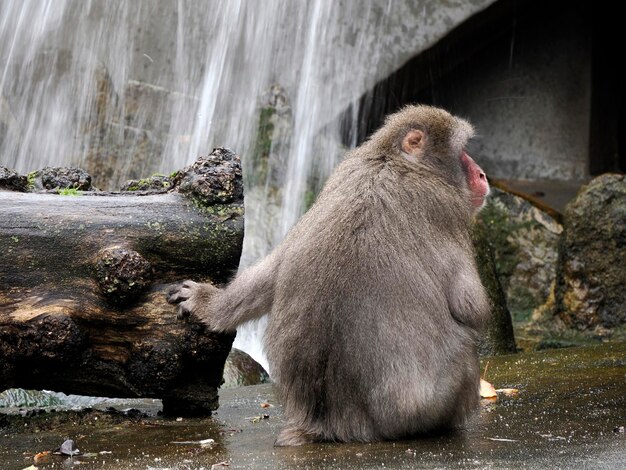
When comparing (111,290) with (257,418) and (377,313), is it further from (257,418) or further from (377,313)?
(377,313)

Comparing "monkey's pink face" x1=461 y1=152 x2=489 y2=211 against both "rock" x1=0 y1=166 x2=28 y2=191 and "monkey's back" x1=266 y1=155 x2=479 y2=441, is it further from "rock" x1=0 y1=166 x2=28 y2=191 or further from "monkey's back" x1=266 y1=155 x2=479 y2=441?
"rock" x1=0 y1=166 x2=28 y2=191

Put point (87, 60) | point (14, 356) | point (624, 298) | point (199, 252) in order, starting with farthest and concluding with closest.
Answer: point (87, 60)
point (624, 298)
point (199, 252)
point (14, 356)

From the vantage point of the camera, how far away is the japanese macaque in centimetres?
438

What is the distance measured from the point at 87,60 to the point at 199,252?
322 inches

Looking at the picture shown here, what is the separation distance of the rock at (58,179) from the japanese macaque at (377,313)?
1.44 metres

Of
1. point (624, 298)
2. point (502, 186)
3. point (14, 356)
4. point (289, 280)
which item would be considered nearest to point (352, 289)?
point (289, 280)

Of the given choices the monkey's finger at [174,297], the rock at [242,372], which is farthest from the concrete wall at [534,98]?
the monkey's finger at [174,297]

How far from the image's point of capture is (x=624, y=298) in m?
9.91

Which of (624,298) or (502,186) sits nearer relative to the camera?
(624,298)

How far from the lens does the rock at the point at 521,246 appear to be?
438 inches

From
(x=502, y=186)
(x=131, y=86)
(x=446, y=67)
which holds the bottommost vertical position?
(x=502, y=186)

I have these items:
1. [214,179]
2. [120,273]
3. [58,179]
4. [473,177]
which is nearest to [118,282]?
[120,273]

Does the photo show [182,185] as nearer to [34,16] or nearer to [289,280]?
[289,280]

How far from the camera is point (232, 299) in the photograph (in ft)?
16.4
